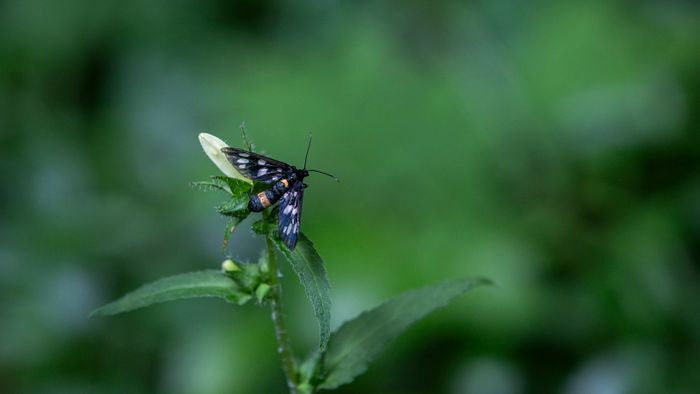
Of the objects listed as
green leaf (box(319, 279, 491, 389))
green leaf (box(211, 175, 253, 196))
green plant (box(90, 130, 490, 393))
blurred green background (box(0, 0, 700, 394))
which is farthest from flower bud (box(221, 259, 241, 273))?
blurred green background (box(0, 0, 700, 394))

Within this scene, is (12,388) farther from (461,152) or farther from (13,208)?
(461,152)

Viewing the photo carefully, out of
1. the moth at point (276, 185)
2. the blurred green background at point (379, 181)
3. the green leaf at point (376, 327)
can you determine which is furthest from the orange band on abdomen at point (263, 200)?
the blurred green background at point (379, 181)

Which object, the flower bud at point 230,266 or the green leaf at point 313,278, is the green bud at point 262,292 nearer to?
the flower bud at point 230,266

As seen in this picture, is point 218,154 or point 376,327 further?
point 376,327

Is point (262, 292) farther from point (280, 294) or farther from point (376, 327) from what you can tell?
point (376, 327)

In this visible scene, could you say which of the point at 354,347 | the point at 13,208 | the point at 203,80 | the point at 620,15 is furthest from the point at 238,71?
the point at 354,347

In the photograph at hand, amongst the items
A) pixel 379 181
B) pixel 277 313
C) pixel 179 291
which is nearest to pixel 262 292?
pixel 277 313
